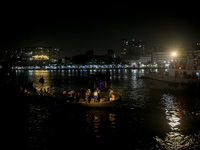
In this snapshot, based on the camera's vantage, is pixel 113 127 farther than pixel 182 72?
No

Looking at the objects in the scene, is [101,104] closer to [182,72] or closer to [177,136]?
[177,136]

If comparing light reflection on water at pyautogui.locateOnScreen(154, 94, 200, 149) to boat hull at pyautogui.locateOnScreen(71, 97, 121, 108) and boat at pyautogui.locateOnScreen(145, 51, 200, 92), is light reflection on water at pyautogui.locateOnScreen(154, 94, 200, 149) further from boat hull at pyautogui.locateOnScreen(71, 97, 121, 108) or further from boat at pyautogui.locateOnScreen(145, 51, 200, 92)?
boat at pyautogui.locateOnScreen(145, 51, 200, 92)

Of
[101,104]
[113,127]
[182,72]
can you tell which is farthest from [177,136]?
[182,72]

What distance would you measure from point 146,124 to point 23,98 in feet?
66.0

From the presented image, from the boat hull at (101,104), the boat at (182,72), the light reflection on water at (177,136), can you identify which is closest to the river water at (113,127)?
the light reflection on water at (177,136)

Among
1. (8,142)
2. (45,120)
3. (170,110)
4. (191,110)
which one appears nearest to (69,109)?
(45,120)

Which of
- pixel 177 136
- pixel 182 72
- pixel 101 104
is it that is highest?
pixel 182 72

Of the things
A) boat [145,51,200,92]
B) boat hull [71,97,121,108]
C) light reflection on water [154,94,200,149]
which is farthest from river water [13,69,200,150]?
boat [145,51,200,92]

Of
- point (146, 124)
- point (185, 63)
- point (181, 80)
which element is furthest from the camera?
point (185, 63)

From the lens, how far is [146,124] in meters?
17.1

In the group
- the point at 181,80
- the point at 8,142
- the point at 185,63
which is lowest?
the point at 8,142

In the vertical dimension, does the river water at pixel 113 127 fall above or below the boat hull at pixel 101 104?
below

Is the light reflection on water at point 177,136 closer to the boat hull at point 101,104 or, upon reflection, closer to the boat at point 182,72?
the boat hull at point 101,104

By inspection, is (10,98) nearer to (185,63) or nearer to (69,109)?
(69,109)
